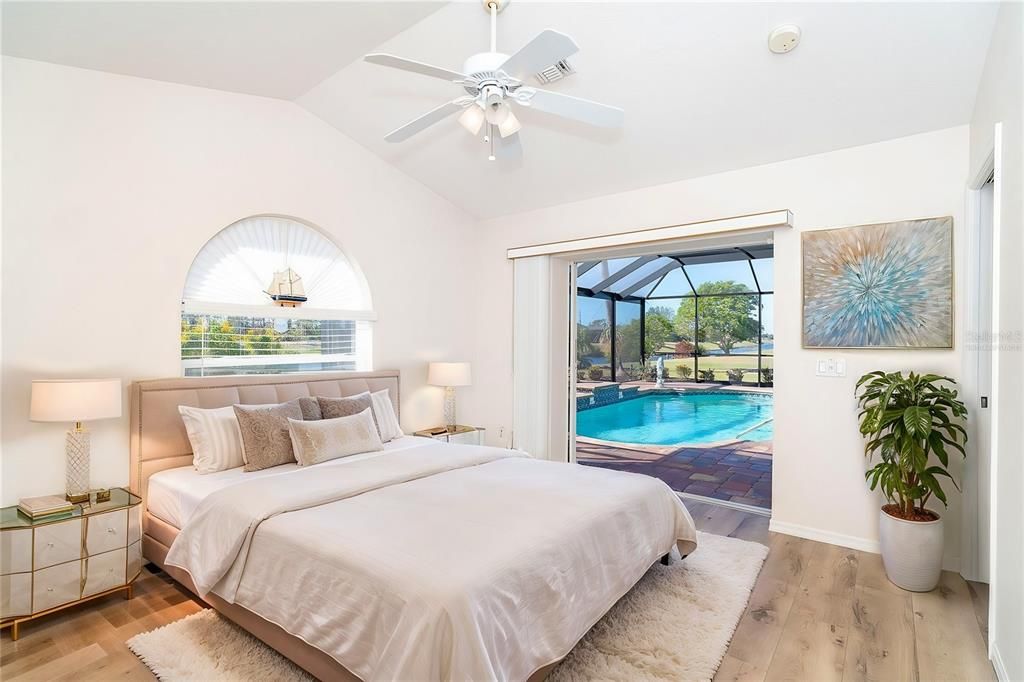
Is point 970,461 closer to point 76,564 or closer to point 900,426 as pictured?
point 900,426

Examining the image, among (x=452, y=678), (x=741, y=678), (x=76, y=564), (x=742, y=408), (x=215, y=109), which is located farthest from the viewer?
(x=742, y=408)

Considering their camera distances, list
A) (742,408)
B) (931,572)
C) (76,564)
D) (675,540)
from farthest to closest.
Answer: (742,408) < (675,540) < (931,572) < (76,564)

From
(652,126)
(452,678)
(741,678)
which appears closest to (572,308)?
(652,126)

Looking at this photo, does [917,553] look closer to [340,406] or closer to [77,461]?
[340,406]

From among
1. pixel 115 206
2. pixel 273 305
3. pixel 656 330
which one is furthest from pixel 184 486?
pixel 656 330

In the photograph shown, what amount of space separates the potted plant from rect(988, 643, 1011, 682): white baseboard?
0.60 meters

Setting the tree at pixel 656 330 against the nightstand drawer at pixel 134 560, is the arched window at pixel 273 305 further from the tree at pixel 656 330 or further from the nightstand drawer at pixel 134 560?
the tree at pixel 656 330

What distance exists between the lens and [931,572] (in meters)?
2.67

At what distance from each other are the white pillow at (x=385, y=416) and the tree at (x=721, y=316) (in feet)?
23.9

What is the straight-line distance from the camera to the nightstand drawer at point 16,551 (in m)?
2.26

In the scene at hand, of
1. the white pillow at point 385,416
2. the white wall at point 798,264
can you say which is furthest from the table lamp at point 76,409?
the white wall at point 798,264

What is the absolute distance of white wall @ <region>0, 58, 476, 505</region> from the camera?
107 inches

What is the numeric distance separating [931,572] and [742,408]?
6813 mm

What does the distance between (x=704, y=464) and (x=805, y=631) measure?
3.24 m
